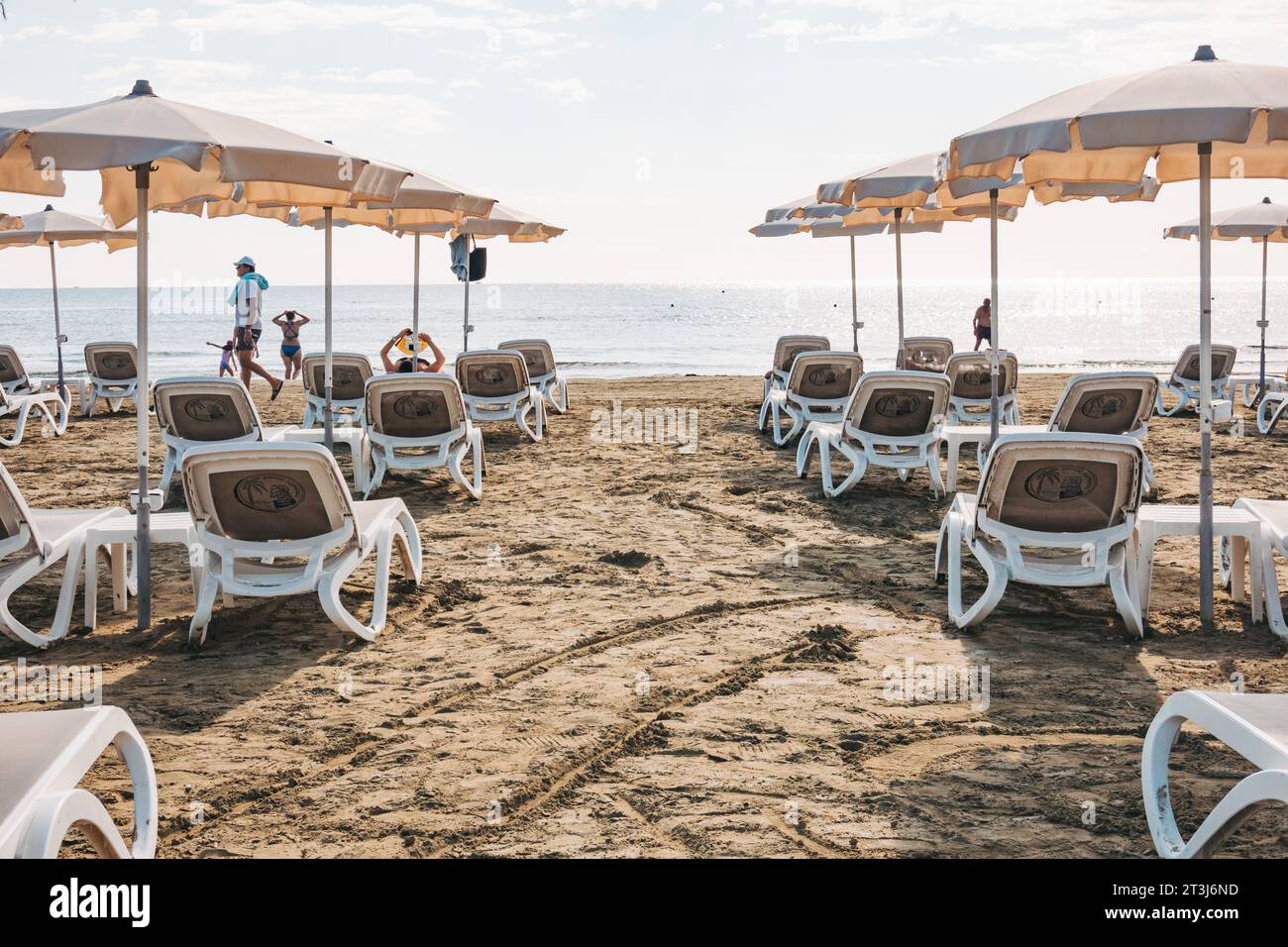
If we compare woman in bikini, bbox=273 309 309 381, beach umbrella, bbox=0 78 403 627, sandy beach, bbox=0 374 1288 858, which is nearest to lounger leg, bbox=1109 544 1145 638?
sandy beach, bbox=0 374 1288 858

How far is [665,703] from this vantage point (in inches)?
161

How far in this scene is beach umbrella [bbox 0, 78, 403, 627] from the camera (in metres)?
4.39

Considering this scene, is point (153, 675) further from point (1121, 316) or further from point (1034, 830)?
point (1121, 316)

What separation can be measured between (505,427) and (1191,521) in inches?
317

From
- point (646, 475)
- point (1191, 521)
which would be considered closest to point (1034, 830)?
point (1191, 521)

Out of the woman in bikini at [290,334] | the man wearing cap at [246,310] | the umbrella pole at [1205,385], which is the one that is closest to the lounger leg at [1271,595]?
the umbrella pole at [1205,385]

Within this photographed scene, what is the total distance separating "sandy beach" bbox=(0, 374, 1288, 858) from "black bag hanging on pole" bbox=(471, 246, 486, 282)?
645 centimetres

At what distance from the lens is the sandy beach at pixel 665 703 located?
314cm

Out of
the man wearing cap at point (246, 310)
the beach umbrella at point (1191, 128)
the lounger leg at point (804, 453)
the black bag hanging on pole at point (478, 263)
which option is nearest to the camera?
the beach umbrella at point (1191, 128)

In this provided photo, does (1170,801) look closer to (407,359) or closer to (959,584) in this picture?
(959,584)

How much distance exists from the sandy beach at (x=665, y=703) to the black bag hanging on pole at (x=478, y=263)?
6.45 m

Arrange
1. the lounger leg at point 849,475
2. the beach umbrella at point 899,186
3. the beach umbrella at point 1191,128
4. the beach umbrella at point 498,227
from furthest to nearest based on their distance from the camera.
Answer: the beach umbrella at point 498,227 → the beach umbrella at point 899,186 → the lounger leg at point 849,475 → the beach umbrella at point 1191,128

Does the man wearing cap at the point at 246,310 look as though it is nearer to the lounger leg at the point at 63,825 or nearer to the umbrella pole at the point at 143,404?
the umbrella pole at the point at 143,404

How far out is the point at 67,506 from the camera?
7867 millimetres
